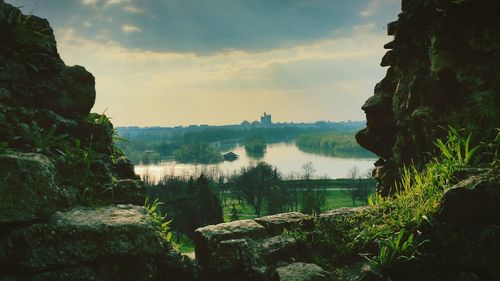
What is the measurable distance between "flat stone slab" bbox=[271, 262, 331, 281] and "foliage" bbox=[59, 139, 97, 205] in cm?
264

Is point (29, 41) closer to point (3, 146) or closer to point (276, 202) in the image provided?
point (3, 146)

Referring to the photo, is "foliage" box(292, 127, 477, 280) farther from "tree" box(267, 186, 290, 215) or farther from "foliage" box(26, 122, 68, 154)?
"tree" box(267, 186, 290, 215)

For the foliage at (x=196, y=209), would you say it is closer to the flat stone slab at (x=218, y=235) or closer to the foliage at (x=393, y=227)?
the flat stone slab at (x=218, y=235)

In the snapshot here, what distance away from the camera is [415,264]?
501cm

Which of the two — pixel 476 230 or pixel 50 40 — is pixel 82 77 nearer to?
pixel 50 40

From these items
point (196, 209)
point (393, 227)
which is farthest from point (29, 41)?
point (196, 209)

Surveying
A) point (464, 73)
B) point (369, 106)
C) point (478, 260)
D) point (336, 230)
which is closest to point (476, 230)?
point (478, 260)

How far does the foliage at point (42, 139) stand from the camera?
216 inches

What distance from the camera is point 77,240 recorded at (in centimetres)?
446

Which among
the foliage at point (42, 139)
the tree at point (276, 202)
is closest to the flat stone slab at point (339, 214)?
the foliage at point (42, 139)

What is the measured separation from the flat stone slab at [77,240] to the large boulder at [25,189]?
141mm

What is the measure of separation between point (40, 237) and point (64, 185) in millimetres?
1112

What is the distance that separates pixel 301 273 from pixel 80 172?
3.31m

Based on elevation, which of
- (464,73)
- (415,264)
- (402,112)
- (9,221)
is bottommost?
(415,264)
